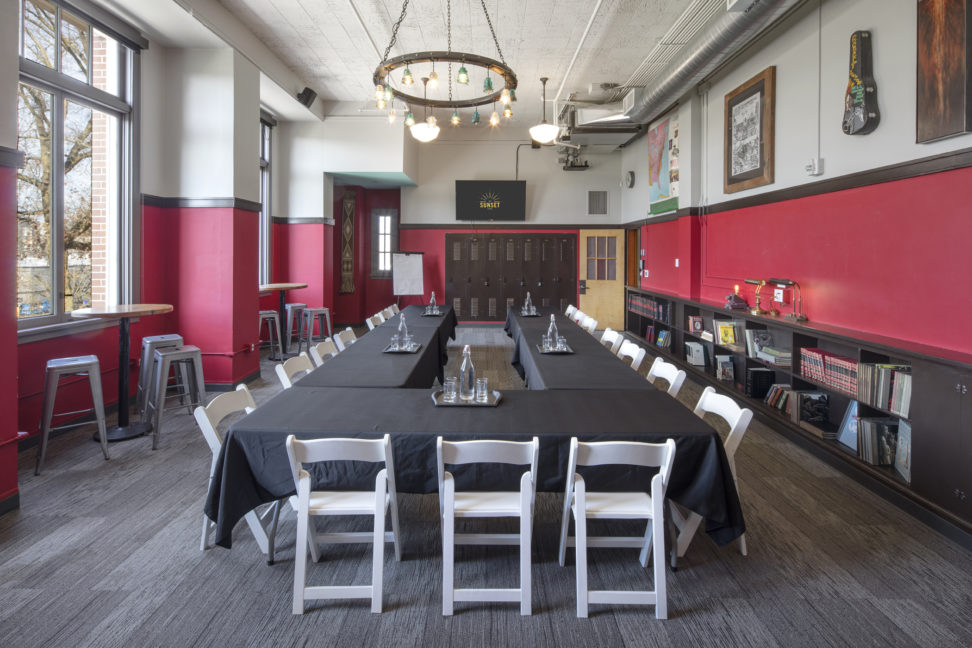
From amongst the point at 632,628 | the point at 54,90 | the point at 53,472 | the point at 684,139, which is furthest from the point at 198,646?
the point at 684,139

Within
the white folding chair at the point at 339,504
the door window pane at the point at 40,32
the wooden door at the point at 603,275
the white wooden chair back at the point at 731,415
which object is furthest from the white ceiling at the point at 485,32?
the white folding chair at the point at 339,504

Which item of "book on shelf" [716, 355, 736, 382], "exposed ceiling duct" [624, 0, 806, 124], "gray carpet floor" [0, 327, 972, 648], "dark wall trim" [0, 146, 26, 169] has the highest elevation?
"exposed ceiling duct" [624, 0, 806, 124]

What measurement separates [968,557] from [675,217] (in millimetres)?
6275

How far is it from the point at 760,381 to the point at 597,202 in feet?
23.6

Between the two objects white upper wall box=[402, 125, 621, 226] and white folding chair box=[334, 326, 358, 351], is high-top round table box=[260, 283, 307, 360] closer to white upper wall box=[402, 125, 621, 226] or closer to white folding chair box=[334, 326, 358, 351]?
white folding chair box=[334, 326, 358, 351]

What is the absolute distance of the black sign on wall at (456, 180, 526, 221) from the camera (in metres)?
11.8

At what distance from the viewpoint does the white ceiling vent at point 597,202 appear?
39.4 ft

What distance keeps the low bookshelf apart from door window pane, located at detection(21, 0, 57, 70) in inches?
256

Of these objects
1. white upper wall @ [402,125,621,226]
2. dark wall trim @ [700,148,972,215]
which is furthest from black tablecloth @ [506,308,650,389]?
white upper wall @ [402,125,621,226]

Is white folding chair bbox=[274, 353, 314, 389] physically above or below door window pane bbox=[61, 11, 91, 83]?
below

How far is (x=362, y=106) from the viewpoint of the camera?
9766 millimetres

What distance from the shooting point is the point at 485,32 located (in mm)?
6656

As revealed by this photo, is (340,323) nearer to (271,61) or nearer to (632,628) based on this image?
(271,61)

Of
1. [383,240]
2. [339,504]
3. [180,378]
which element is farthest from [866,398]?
[383,240]
